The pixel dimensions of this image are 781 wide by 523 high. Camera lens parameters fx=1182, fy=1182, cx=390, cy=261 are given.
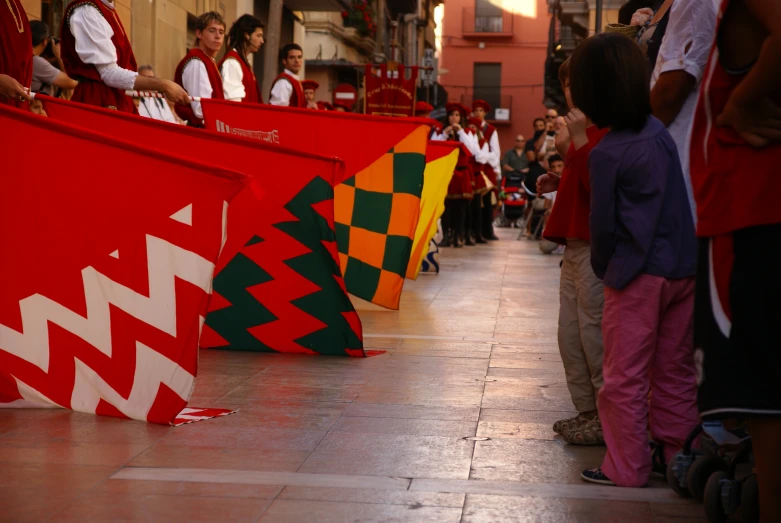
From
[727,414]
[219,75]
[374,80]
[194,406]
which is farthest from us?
[374,80]

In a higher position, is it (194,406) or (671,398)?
(671,398)

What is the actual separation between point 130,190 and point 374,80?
13.8 m

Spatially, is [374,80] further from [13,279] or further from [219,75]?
[13,279]

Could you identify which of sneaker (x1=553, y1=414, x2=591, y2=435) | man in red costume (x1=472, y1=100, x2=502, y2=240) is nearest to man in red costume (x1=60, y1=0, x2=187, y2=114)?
sneaker (x1=553, y1=414, x2=591, y2=435)

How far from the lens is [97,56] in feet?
20.4

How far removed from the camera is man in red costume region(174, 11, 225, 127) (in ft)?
25.5

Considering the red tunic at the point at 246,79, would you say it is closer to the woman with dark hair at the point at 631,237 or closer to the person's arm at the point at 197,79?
the person's arm at the point at 197,79

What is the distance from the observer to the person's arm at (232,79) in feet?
27.3

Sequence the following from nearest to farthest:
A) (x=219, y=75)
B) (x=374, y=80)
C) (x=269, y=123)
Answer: (x=269, y=123) → (x=219, y=75) → (x=374, y=80)

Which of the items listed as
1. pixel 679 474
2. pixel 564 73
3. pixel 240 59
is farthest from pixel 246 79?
pixel 679 474

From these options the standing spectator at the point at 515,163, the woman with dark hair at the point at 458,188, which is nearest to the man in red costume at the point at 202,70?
the woman with dark hair at the point at 458,188

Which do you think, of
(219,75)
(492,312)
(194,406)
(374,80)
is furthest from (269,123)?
(374,80)

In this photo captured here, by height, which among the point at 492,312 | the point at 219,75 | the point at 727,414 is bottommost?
the point at 492,312

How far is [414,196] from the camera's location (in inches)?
298
